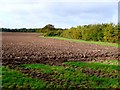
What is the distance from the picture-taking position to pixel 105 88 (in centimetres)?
1317

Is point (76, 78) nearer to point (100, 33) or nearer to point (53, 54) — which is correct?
point (53, 54)

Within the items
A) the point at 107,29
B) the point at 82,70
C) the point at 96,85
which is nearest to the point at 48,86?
the point at 96,85

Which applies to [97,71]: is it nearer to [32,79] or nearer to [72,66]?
[72,66]

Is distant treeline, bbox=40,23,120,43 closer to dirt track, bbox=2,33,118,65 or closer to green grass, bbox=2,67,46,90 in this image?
dirt track, bbox=2,33,118,65

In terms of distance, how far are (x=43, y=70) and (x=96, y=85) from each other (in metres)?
3.76

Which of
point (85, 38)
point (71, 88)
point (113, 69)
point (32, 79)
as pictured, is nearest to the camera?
point (71, 88)

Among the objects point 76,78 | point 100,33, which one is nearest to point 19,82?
point 76,78

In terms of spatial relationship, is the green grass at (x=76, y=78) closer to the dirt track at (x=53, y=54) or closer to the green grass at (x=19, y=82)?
the green grass at (x=19, y=82)

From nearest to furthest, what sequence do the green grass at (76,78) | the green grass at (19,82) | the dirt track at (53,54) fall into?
the green grass at (19,82) → the green grass at (76,78) → the dirt track at (53,54)

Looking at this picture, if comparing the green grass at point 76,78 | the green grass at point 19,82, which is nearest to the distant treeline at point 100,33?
the green grass at point 76,78

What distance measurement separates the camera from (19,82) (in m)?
13.2

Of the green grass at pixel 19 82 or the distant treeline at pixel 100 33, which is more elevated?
the distant treeline at pixel 100 33

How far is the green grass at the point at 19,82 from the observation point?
12.7 metres

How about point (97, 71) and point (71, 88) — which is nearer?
point (71, 88)
